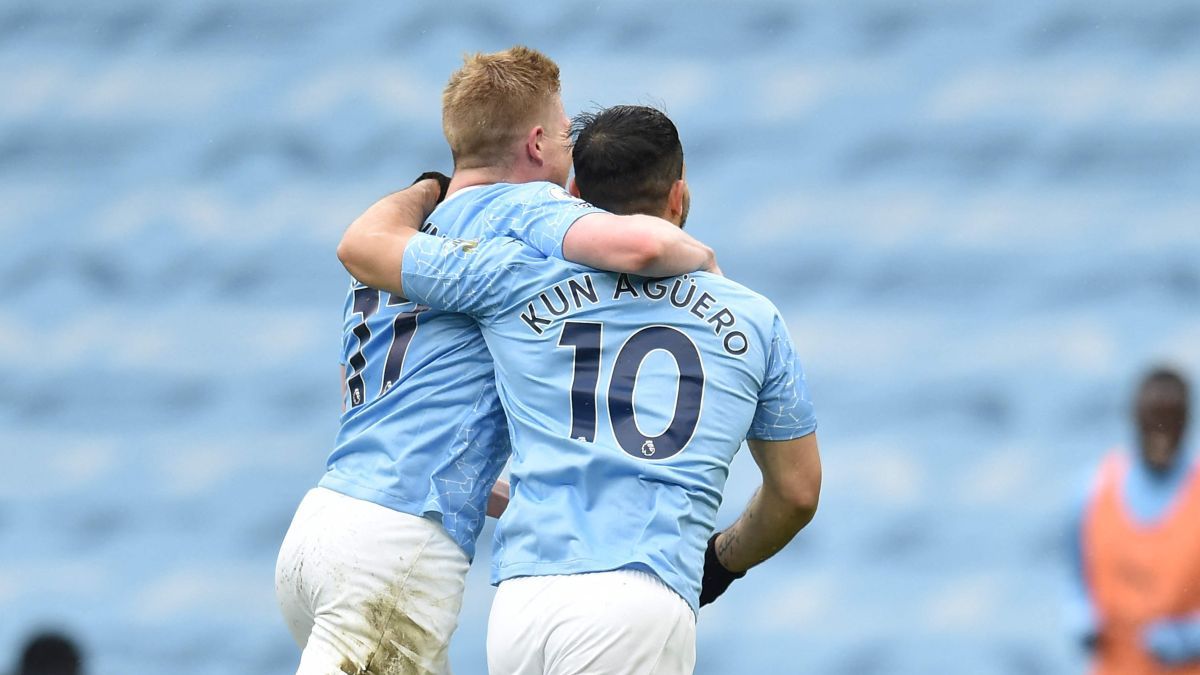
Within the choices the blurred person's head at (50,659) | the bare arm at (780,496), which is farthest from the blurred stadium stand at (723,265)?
the bare arm at (780,496)

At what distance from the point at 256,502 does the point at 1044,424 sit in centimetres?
235

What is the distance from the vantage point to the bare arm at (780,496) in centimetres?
253

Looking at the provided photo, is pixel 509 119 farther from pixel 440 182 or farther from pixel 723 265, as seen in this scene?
pixel 723 265

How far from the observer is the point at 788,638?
4633mm

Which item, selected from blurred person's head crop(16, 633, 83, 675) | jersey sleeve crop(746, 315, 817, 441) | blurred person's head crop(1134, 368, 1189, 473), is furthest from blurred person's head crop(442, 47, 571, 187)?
blurred person's head crop(1134, 368, 1189, 473)

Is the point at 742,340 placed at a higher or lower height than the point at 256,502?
higher

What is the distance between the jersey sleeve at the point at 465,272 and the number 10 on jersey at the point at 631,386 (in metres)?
0.13

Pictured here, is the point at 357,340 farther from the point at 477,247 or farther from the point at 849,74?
the point at 849,74

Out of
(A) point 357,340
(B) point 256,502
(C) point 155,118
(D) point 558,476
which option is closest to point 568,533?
(D) point 558,476

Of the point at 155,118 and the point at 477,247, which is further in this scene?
the point at 155,118

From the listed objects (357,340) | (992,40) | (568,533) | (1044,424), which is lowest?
(1044,424)

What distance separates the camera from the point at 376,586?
97.3 inches

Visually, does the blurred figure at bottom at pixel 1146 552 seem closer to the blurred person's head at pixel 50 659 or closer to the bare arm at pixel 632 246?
the bare arm at pixel 632 246

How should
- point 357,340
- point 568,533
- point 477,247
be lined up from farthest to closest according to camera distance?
1. point 357,340
2. point 477,247
3. point 568,533
